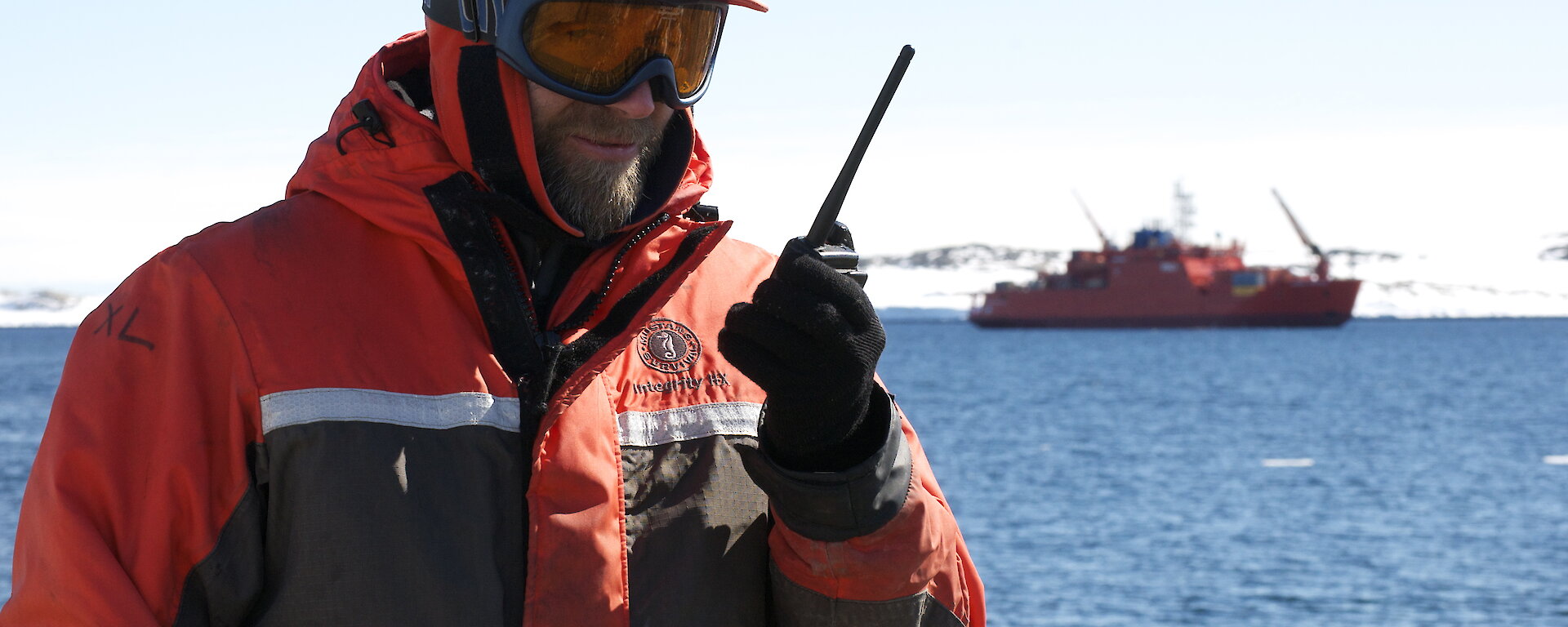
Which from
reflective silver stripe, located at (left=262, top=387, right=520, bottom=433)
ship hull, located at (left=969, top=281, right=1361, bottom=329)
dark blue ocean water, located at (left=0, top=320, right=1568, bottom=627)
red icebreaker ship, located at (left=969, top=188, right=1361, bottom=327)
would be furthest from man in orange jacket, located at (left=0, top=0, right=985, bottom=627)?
ship hull, located at (left=969, top=281, right=1361, bottom=329)

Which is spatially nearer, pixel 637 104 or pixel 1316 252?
pixel 637 104

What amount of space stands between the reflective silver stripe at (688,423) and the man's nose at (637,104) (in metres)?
0.41

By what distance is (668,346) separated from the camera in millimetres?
2016

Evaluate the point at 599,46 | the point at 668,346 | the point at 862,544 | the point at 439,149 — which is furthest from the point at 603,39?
the point at 862,544

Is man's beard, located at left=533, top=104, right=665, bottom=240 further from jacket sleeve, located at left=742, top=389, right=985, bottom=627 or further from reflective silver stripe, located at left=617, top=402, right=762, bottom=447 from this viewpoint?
jacket sleeve, located at left=742, top=389, right=985, bottom=627

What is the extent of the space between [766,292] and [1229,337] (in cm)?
9059

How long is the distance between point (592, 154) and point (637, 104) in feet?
0.30

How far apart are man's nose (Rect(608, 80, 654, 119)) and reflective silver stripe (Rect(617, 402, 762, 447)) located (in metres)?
0.41

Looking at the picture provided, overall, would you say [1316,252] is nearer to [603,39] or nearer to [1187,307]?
[1187,307]

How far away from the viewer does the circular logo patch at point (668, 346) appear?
6.51ft

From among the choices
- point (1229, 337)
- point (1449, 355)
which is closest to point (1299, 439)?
point (1449, 355)

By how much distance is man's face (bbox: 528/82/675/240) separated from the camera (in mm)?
1949

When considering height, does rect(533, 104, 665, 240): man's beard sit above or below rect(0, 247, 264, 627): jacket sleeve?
above

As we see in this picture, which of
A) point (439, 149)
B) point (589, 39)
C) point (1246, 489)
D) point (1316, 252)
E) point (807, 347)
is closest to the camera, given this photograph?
point (807, 347)
